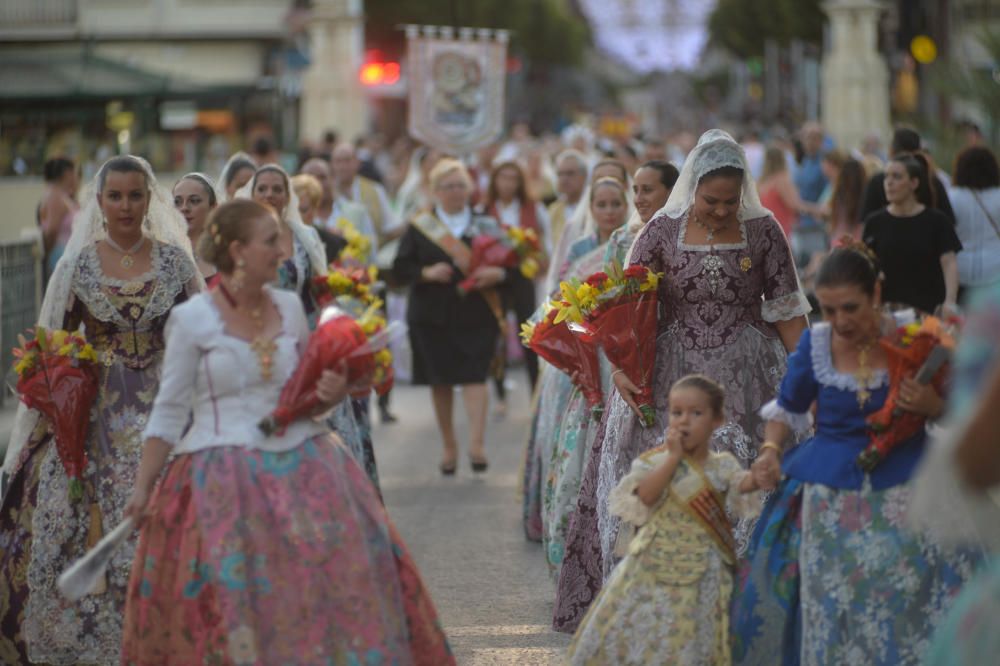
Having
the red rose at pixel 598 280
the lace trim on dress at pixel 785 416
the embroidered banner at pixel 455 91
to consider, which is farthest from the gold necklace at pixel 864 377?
the embroidered banner at pixel 455 91

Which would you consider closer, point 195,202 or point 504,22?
point 195,202

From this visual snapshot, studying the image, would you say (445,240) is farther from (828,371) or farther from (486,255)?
(828,371)

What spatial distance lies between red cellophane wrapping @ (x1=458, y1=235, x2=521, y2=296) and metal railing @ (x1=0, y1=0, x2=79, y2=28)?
4049cm

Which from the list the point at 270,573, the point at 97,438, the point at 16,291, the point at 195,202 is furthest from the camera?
the point at 16,291

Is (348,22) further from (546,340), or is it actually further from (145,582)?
(145,582)

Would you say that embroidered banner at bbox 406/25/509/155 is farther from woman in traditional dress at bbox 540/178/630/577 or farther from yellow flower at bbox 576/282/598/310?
yellow flower at bbox 576/282/598/310

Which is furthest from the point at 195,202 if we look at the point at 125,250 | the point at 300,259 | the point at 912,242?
the point at 912,242

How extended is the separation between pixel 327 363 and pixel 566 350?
7.98ft

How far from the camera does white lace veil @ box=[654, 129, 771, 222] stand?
6887 millimetres

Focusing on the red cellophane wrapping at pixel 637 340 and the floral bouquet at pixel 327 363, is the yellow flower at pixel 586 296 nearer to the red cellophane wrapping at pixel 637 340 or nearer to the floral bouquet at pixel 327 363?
the red cellophane wrapping at pixel 637 340

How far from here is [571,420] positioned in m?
8.70

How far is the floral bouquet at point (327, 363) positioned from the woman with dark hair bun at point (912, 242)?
16.3 feet

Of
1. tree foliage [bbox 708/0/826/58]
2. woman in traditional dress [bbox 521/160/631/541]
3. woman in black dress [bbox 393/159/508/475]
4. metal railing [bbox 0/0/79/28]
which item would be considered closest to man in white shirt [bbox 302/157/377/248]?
woman in black dress [bbox 393/159/508/475]

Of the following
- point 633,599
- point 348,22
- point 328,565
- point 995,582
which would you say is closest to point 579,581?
point 633,599
